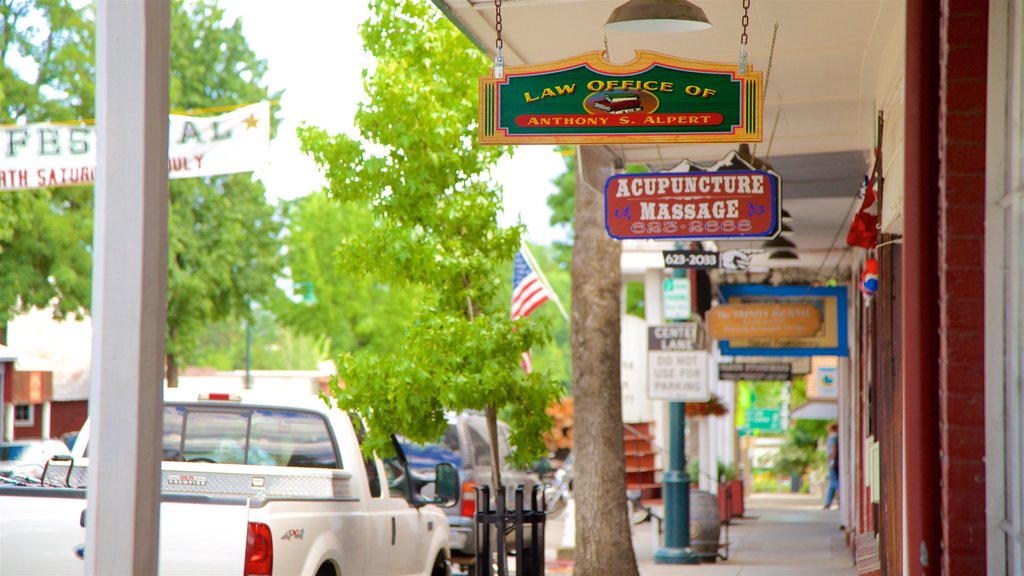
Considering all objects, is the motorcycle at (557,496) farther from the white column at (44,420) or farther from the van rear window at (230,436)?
the white column at (44,420)

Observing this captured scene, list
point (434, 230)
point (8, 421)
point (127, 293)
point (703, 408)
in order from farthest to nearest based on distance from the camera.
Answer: point (8, 421)
point (703, 408)
point (434, 230)
point (127, 293)

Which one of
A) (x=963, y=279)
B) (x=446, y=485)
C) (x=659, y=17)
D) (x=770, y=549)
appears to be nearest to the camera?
(x=963, y=279)

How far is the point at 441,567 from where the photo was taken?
10289mm

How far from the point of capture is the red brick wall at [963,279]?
13.9ft

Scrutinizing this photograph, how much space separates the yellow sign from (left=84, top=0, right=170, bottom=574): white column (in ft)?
48.4

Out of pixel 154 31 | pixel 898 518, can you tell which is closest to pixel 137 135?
pixel 154 31

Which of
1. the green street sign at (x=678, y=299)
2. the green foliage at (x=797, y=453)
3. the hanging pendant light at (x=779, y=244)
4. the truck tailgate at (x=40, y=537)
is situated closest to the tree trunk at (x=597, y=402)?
the green street sign at (x=678, y=299)

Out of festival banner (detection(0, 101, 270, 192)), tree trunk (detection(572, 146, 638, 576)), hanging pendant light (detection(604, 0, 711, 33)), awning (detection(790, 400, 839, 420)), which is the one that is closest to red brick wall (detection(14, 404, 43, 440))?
festival banner (detection(0, 101, 270, 192))

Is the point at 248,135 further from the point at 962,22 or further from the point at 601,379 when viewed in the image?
the point at 962,22

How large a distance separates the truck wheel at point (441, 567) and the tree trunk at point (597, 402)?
2.24 metres

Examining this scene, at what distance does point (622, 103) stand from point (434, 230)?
3797 millimetres

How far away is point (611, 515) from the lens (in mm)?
12188

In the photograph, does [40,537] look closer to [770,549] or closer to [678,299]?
[678,299]

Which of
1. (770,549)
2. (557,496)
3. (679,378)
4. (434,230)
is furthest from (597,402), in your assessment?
(557,496)
